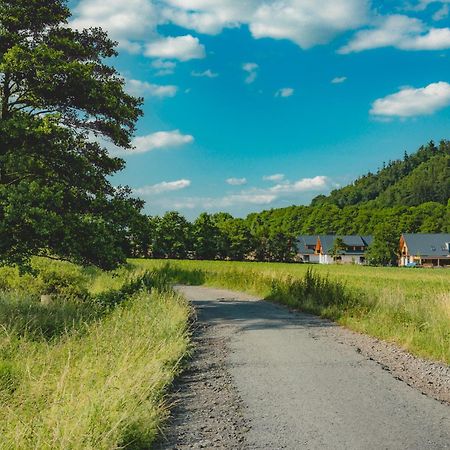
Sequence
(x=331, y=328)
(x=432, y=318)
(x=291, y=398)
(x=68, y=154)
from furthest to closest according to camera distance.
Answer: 1. (x=68, y=154)
2. (x=331, y=328)
3. (x=432, y=318)
4. (x=291, y=398)

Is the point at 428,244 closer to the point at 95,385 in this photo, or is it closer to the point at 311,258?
the point at 311,258

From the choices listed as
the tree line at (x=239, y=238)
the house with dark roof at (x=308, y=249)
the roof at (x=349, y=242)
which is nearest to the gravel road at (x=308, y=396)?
the tree line at (x=239, y=238)

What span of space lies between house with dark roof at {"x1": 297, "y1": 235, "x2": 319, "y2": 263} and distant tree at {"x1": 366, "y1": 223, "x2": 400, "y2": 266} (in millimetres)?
32661

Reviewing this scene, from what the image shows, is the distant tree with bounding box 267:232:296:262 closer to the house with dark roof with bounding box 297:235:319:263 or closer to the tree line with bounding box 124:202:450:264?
the tree line with bounding box 124:202:450:264

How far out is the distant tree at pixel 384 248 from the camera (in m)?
109

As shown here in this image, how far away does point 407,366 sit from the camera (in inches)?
345

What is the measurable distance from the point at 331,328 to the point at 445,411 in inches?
258

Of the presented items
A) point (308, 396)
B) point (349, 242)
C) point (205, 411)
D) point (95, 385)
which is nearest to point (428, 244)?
point (349, 242)

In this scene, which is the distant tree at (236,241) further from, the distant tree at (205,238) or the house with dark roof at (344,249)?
the house with dark roof at (344,249)

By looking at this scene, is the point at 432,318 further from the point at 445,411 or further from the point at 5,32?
the point at 5,32

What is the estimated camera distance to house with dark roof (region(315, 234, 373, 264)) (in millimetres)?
134125

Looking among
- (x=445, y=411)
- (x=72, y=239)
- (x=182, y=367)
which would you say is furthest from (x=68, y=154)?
(x=445, y=411)

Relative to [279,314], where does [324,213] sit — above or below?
above

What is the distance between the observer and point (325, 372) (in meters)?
8.16
